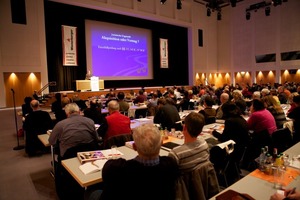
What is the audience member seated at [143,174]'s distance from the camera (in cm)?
157

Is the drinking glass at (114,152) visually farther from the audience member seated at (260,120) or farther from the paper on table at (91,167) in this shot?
the audience member seated at (260,120)

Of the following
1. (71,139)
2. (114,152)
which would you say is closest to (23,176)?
(71,139)

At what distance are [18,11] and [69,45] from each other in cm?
306

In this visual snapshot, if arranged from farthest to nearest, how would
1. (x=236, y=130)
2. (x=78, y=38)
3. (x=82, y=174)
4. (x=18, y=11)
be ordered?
(x=78, y=38) → (x=18, y=11) → (x=236, y=130) → (x=82, y=174)

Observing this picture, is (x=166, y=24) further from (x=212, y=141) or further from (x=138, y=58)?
(x=212, y=141)

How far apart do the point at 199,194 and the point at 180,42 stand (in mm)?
19156

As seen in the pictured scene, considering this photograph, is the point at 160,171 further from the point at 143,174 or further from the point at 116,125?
the point at 116,125

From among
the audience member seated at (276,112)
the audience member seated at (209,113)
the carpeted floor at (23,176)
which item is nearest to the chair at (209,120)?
the audience member seated at (209,113)

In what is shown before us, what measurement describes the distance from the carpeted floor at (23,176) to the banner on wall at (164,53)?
1357cm

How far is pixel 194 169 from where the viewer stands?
6.63 ft

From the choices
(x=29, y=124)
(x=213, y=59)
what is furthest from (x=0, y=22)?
(x=213, y=59)

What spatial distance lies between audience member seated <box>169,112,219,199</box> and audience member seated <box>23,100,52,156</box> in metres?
4.51

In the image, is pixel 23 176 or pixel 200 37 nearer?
pixel 23 176

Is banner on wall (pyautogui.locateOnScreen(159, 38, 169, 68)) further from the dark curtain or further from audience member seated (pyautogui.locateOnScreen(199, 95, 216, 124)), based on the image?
audience member seated (pyautogui.locateOnScreen(199, 95, 216, 124))
